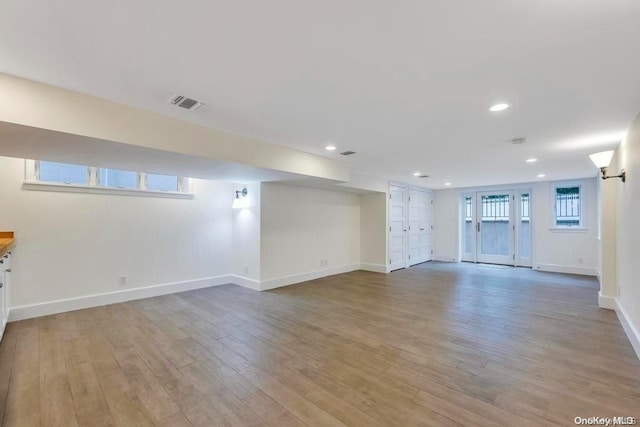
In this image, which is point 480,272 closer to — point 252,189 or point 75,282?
point 252,189

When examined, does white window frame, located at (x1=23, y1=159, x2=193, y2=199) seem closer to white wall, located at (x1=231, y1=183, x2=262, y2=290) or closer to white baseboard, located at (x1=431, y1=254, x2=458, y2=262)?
white wall, located at (x1=231, y1=183, x2=262, y2=290)

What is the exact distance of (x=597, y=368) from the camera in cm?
247

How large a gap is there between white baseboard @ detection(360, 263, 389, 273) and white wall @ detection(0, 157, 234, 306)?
3504 millimetres

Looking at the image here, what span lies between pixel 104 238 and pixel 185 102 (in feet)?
9.90

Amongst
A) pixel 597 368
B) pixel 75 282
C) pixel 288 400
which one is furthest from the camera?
pixel 75 282

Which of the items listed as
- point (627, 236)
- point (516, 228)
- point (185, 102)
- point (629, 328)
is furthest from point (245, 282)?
point (516, 228)

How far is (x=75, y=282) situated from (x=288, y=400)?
3806 mm

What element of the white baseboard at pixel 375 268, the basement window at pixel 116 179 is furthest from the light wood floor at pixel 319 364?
the white baseboard at pixel 375 268

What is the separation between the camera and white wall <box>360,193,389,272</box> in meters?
7.08

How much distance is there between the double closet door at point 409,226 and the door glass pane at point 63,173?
6094mm

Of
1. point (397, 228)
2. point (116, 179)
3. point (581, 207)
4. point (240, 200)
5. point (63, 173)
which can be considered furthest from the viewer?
point (397, 228)

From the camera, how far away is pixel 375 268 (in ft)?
23.6

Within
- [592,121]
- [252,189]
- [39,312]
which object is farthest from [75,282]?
[592,121]

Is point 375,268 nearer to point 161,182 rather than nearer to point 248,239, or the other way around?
point 248,239
